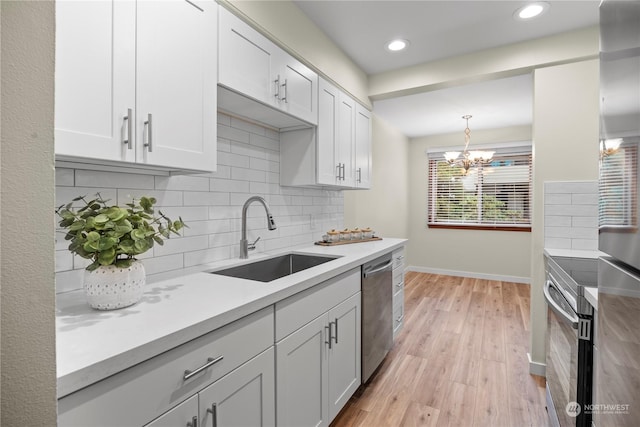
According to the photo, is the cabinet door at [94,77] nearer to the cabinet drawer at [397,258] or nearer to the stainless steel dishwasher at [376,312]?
the stainless steel dishwasher at [376,312]

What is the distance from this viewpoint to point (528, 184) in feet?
16.4

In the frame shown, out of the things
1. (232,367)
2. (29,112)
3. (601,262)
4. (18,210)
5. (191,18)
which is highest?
(191,18)

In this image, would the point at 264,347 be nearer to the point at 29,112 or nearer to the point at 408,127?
the point at 29,112

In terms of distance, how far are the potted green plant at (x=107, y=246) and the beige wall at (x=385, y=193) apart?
8.03 ft

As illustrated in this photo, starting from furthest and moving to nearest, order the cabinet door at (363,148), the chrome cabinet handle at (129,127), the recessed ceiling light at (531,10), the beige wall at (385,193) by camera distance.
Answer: the beige wall at (385,193) < the cabinet door at (363,148) < the recessed ceiling light at (531,10) < the chrome cabinet handle at (129,127)

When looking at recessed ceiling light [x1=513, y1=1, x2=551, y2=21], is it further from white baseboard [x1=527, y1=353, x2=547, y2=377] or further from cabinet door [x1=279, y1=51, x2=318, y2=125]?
white baseboard [x1=527, y1=353, x2=547, y2=377]

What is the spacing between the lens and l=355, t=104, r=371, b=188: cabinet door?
2.89m

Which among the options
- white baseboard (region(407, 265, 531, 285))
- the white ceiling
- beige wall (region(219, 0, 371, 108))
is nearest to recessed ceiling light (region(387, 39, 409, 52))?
the white ceiling

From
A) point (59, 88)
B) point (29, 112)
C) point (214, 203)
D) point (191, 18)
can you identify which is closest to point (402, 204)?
point (214, 203)

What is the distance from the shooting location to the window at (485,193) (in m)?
5.03

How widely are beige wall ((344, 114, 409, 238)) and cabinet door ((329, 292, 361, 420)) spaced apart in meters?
1.51

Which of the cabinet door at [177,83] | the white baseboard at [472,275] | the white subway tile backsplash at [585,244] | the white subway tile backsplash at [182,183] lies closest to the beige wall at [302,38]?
the cabinet door at [177,83]

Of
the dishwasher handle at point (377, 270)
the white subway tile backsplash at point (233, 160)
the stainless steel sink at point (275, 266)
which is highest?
the white subway tile backsplash at point (233, 160)

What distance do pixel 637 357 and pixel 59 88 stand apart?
1.56 m
